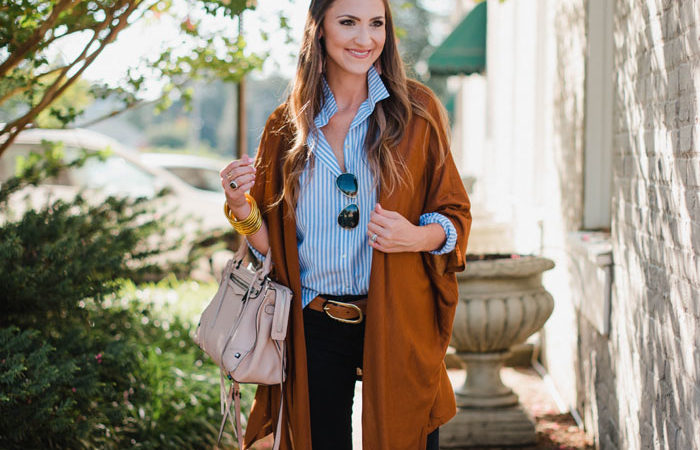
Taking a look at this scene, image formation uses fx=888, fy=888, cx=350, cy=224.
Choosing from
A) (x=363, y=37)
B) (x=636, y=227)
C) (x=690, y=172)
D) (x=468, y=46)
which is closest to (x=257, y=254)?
(x=363, y=37)

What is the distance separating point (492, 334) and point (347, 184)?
2306mm

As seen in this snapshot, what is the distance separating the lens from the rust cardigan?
2.76 metres

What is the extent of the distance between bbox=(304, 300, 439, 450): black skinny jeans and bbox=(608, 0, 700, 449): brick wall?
33.9 inches

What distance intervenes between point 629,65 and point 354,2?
1.46 meters

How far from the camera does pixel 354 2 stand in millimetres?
2855

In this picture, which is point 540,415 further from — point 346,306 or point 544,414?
point 346,306

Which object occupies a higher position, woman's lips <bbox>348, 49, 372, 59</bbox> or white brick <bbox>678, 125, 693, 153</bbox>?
woman's lips <bbox>348, 49, 372, 59</bbox>

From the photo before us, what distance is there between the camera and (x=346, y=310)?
9.30ft

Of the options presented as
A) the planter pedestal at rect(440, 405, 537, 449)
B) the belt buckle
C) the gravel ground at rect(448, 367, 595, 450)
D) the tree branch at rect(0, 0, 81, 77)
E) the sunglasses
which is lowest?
the gravel ground at rect(448, 367, 595, 450)

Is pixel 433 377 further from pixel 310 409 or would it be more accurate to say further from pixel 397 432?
pixel 310 409

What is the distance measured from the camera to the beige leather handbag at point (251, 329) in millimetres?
2852

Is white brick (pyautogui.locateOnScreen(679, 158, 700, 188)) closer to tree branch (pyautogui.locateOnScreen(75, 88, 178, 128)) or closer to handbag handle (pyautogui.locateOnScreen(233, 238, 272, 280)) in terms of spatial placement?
handbag handle (pyautogui.locateOnScreen(233, 238, 272, 280))

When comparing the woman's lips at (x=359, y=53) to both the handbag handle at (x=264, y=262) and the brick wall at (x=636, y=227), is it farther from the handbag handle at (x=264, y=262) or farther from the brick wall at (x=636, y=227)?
the brick wall at (x=636, y=227)

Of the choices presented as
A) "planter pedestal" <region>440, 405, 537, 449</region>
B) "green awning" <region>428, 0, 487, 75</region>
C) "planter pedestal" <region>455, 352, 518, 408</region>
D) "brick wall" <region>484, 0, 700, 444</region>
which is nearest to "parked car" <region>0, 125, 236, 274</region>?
"green awning" <region>428, 0, 487, 75</region>
